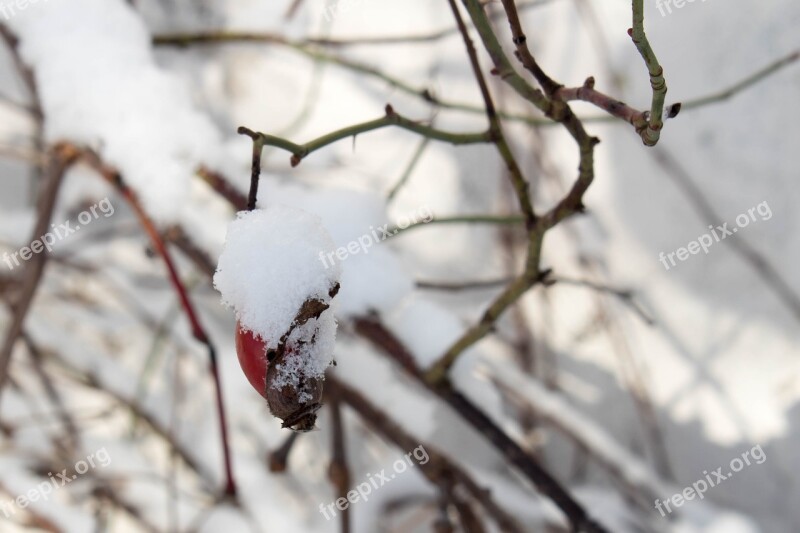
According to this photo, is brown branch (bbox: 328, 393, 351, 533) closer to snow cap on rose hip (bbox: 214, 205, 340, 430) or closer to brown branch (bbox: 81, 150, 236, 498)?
brown branch (bbox: 81, 150, 236, 498)

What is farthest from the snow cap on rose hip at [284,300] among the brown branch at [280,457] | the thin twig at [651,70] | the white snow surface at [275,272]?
the brown branch at [280,457]

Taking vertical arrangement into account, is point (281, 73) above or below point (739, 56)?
above

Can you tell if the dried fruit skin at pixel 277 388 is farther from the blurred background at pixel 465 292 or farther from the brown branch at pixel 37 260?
the blurred background at pixel 465 292

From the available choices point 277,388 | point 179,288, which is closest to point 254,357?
point 277,388

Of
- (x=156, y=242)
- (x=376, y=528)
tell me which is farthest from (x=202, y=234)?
(x=376, y=528)

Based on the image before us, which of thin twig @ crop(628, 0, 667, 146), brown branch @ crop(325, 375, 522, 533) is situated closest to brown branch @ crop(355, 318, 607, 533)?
brown branch @ crop(325, 375, 522, 533)

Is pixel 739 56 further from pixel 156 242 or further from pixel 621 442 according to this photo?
pixel 156 242
